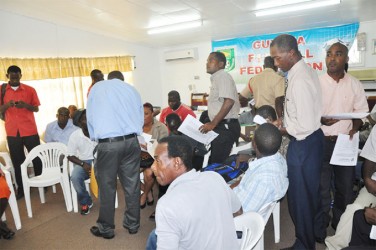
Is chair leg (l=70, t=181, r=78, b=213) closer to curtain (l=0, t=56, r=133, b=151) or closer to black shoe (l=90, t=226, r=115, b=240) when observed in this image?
black shoe (l=90, t=226, r=115, b=240)

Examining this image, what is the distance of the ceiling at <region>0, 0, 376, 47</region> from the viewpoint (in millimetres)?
4453

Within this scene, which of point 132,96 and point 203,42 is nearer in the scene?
point 132,96

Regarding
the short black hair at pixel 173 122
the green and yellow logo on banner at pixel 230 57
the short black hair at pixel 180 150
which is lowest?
the short black hair at pixel 173 122

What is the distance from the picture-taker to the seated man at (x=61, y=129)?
161 inches

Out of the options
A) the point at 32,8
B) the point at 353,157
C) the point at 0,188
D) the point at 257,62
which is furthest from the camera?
the point at 257,62

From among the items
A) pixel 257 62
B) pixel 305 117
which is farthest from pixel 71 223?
pixel 257 62

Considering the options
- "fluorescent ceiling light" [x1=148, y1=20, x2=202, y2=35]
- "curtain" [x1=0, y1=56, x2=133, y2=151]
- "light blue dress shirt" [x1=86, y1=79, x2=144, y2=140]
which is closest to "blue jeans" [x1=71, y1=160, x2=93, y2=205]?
"light blue dress shirt" [x1=86, y1=79, x2=144, y2=140]

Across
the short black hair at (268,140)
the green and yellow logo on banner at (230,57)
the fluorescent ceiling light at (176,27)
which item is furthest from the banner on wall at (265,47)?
the short black hair at (268,140)

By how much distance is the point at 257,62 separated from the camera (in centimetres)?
680

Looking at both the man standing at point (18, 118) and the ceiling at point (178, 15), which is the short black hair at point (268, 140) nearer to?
the ceiling at point (178, 15)

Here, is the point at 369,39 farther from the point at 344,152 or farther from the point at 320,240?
the point at 320,240

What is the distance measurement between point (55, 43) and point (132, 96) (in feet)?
12.3

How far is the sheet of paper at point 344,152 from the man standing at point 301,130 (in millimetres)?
331

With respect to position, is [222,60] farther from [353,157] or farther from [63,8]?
[63,8]
